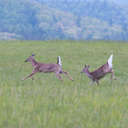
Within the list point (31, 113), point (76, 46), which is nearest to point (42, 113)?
point (31, 113)

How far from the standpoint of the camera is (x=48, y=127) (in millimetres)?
5277

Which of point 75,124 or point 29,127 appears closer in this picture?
point 29,127

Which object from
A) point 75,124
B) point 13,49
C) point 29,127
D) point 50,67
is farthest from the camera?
point 13,49

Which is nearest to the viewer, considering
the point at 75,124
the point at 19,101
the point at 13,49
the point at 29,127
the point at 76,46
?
the point at 29,127

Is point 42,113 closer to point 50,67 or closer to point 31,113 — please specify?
point 31,113

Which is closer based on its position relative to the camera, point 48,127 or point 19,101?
point 48,127

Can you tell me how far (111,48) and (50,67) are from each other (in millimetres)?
25241

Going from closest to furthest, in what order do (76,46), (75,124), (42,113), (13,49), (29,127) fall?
(29,127) < (75,124) < (42,113) < (13,49) < (76,46)

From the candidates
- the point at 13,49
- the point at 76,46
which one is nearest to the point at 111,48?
the point at 76,46

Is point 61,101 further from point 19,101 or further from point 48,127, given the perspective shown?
point 48,127

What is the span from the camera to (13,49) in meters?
38.5

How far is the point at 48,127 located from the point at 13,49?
33924 millimetres

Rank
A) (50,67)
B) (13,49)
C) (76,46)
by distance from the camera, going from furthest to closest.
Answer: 1. (76,46)
2. (13,49)
3. (50,67)

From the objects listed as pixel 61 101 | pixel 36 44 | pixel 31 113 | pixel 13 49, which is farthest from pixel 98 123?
pixel 36 44
